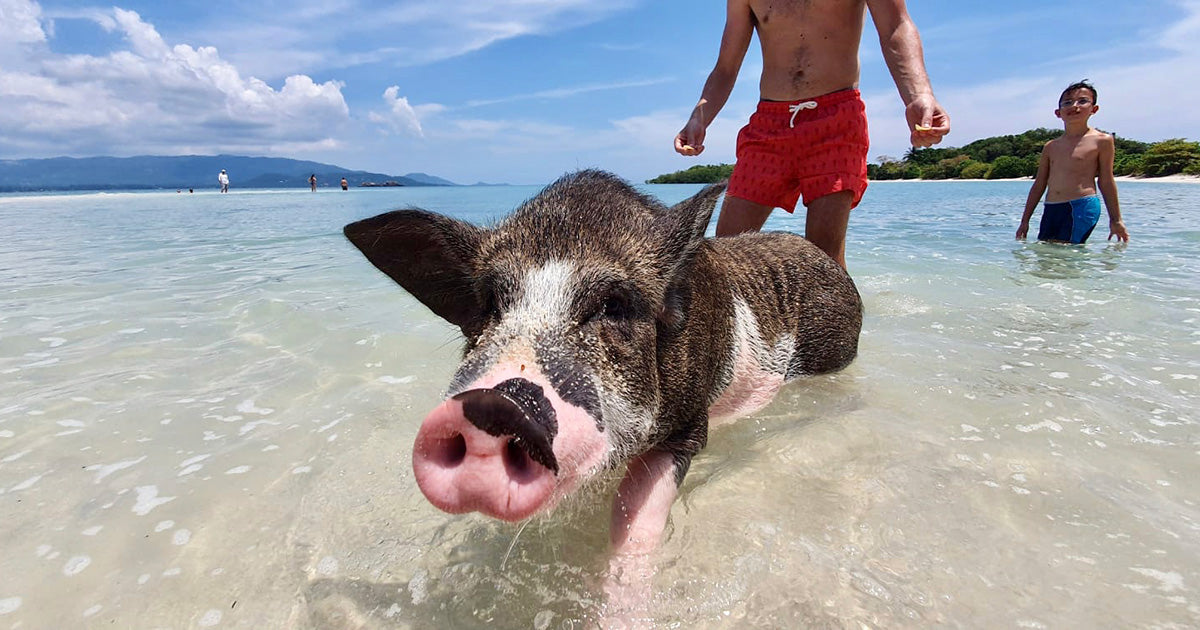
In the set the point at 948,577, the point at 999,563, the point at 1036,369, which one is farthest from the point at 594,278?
the point at 1036,369

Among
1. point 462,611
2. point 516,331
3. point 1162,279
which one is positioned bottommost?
point 462,611

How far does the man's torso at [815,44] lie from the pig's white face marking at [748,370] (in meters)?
2.13

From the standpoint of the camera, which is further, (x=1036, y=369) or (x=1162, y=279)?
(x=1162, y=279)

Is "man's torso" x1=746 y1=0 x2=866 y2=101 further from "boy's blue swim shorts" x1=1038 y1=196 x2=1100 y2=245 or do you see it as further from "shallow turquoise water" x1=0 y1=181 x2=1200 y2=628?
"boy's blue swim shorts" x1=1038 y1=196 x2=1100 y2=245

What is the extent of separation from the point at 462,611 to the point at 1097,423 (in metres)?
3.33

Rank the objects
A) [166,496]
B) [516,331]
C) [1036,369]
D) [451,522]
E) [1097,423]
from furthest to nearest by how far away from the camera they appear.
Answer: [1036,369], [1097,423], [166,496], [451,522], [516,331]

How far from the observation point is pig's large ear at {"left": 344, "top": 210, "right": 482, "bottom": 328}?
2848mm

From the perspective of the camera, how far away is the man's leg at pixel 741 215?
17.1 feet

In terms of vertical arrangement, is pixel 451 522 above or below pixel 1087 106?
below

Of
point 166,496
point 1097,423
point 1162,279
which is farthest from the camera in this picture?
point 1162,279

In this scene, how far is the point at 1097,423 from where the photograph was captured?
330 cm

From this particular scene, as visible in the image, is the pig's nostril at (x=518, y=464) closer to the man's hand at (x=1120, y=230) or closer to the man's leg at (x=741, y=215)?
the man's leg at (x=741, y=215)

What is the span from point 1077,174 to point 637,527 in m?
10.6

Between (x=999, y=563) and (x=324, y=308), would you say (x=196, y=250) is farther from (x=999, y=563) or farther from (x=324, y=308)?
(x=999, y=563)
